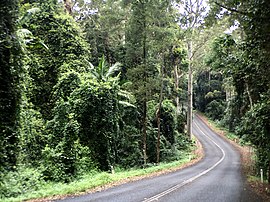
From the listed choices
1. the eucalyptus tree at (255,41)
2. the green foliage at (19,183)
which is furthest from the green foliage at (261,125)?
the green foliage at (19,183)

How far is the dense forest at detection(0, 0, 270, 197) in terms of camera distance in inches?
377

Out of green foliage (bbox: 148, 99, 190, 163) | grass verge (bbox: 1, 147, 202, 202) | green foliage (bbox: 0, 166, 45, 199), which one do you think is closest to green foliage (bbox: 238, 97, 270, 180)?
grass verge (bbox: 1, 147, 202, 202)

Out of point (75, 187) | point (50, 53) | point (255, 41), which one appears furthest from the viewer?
point (50, 53)

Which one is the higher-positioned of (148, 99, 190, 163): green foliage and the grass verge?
(148, 99, 190, 163): green foliage

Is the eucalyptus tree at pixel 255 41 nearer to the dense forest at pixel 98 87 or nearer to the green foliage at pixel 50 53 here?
the dense forest at pixel 98 87

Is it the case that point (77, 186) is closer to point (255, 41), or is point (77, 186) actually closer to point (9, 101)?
point (9, 101)

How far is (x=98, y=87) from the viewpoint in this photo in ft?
54.3

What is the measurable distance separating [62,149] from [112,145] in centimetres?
349

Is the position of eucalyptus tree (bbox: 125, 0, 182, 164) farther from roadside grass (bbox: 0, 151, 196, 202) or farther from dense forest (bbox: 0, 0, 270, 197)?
roadside grass (bbox: 0, 151, 196, 202)

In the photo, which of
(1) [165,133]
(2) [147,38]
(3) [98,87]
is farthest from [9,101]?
(1) [165,133]

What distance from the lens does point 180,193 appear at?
10.2m

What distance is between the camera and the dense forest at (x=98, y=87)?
957 centimetres

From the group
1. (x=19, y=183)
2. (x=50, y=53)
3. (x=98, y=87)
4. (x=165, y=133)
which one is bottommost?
(x=19, y=183)

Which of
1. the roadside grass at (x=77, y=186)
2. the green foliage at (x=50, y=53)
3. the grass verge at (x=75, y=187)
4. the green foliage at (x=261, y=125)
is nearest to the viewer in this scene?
the grass verge at (x=75, y=187)
